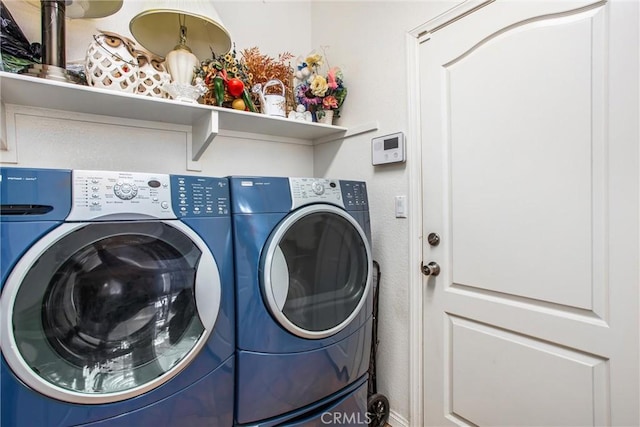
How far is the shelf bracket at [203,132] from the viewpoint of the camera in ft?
4.86

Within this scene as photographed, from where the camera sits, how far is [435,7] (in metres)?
1.45

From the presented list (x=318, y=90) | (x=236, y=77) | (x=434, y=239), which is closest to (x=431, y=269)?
(x=434, y=239)

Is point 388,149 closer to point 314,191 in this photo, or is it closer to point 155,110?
point 314,191

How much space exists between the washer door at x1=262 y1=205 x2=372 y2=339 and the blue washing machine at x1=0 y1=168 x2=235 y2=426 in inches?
6.7

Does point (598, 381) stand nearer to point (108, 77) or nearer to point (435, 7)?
point (435, 7)

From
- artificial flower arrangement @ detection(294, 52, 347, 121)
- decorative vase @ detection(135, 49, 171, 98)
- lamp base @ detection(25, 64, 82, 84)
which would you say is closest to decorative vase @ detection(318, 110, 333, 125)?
artificial flower arrangement @ detection(294, 52, 347, 121)

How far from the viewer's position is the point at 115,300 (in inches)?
37.6

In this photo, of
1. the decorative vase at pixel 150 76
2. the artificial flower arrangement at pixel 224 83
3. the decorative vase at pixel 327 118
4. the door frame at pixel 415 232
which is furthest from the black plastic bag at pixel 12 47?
the door frame at pixel 415 232

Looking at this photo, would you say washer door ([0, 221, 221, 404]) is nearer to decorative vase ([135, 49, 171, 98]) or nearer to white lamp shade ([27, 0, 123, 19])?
decorative vase ([135, 49, 171, 98])

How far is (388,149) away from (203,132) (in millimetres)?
958

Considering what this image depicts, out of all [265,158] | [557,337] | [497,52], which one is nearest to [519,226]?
[557,337]

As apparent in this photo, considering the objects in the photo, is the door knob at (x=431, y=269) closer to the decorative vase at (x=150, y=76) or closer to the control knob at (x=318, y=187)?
the control knob at (x=318, y=187)

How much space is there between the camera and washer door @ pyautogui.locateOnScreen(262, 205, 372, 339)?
1.18 meters

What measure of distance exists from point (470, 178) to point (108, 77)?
1.58m
